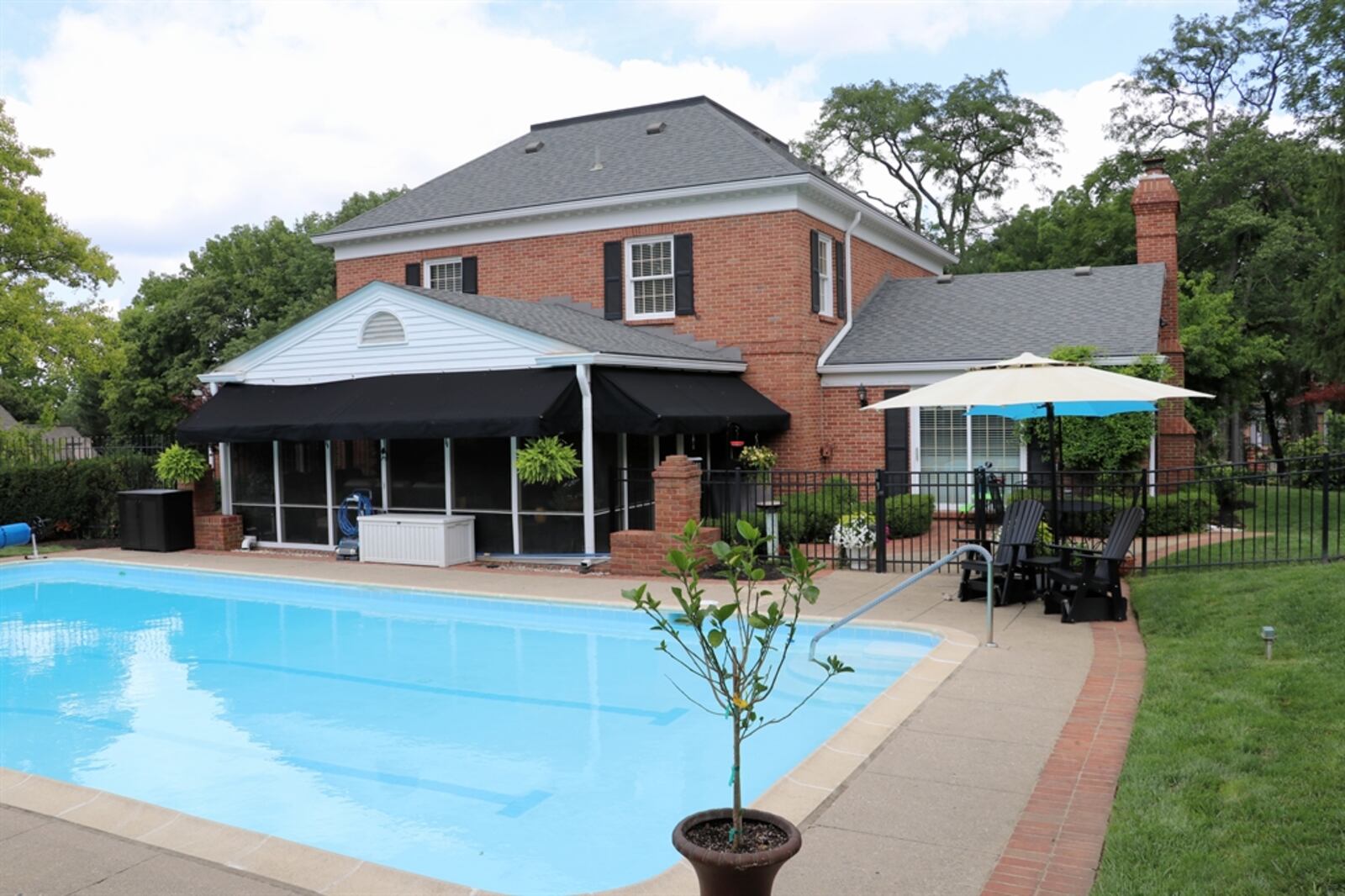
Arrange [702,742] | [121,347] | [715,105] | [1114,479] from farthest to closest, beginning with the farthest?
[121,347] < [715,105] < [1114,479] < [702,742]

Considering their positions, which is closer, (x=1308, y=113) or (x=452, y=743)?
(x=452, y=743)

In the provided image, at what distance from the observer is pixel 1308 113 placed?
1341 inches

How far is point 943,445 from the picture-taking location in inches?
769

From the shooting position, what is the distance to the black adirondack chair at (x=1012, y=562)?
1158 cm

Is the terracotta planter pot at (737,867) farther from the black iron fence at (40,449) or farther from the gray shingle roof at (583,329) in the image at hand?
the black iron fence at (40,449)

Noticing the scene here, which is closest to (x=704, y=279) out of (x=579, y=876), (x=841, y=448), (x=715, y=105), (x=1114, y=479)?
(x=841, y=448)

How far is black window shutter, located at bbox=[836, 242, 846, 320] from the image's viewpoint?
69.7ft

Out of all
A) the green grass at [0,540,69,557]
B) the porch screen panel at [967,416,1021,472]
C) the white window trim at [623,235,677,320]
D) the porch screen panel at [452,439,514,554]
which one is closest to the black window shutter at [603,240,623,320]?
the white window trim at [623,235,677,320]

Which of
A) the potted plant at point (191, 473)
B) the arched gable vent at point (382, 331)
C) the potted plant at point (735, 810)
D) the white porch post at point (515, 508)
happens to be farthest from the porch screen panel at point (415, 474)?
the potted plant at point (735, 810)

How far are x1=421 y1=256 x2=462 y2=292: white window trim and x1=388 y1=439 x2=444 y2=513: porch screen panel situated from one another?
608 centimetres

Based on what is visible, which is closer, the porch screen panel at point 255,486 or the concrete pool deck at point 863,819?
the concrete pool deck at point 863,819

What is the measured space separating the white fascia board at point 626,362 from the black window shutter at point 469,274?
642 centimetres

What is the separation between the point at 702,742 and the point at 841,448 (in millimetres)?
12886

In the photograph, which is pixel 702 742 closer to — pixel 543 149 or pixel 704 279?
pixel 704 279
